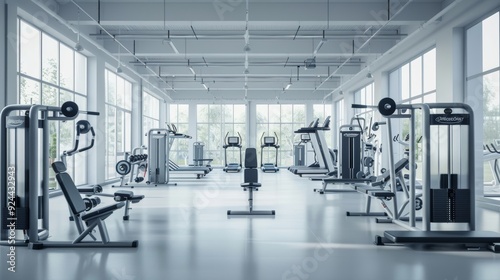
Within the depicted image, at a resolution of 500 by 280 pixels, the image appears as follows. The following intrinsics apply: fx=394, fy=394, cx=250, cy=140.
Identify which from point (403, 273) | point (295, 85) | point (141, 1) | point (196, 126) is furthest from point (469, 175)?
point (196, 126)

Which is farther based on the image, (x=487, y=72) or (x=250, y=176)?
(x=487, y=72)

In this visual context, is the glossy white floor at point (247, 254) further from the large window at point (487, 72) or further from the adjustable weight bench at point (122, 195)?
the large window at point (487, 72)

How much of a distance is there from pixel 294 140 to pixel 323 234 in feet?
49.2

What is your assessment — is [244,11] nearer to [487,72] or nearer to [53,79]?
[53,79]

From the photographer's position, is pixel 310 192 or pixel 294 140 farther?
pixel 294 140

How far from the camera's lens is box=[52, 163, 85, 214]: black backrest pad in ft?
13.7

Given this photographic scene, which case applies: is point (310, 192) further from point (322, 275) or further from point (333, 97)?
point (333, 97)

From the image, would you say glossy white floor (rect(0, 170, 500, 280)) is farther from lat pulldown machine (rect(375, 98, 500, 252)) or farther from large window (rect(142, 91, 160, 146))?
large window (rect(142, 91, 160, 146))

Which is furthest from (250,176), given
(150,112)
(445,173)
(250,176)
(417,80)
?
(150,112)

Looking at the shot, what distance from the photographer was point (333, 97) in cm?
1953

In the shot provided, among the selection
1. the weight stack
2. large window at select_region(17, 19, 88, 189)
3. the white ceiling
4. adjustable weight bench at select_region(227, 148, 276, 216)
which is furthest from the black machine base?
large window at select_region(17, 19, 88, 189)

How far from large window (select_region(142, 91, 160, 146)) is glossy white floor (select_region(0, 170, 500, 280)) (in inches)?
407

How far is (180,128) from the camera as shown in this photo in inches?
808

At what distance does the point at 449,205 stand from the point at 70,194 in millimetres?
4341
